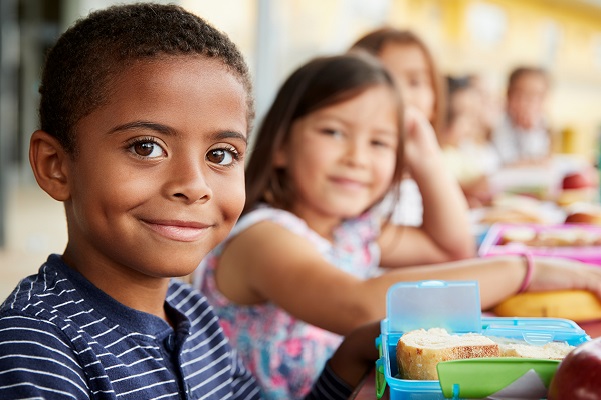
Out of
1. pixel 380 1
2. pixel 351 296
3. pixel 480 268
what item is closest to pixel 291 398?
pixel 351 296

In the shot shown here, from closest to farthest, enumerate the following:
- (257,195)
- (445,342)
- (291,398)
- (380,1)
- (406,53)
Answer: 1. (445,342)
2. (291,398)
3. (257,195)
4. (406,53)
5. (380,1)

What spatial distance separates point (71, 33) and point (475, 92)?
10.9 feet

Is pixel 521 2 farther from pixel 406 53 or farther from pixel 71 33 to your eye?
pixel 71 33

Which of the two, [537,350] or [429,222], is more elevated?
[537,350]

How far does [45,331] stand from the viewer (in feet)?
2.09

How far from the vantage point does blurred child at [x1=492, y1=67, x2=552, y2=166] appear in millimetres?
4410

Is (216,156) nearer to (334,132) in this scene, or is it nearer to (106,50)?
(106,50)

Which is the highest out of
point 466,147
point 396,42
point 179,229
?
point 396,42

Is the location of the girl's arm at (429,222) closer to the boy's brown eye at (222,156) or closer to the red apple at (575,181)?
the boy's brown eye at (222,156)

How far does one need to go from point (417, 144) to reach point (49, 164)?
3.53ft

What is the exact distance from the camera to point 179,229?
713mm

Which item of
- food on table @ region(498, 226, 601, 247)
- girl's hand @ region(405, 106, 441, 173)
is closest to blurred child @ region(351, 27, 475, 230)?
girl's hand @ region(405, 106, 441, 173)

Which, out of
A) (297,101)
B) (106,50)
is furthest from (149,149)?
(297,101)

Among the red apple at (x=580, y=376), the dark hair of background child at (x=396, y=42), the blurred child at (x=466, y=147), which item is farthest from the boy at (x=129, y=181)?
the blurred child at (x=466, y=147)
